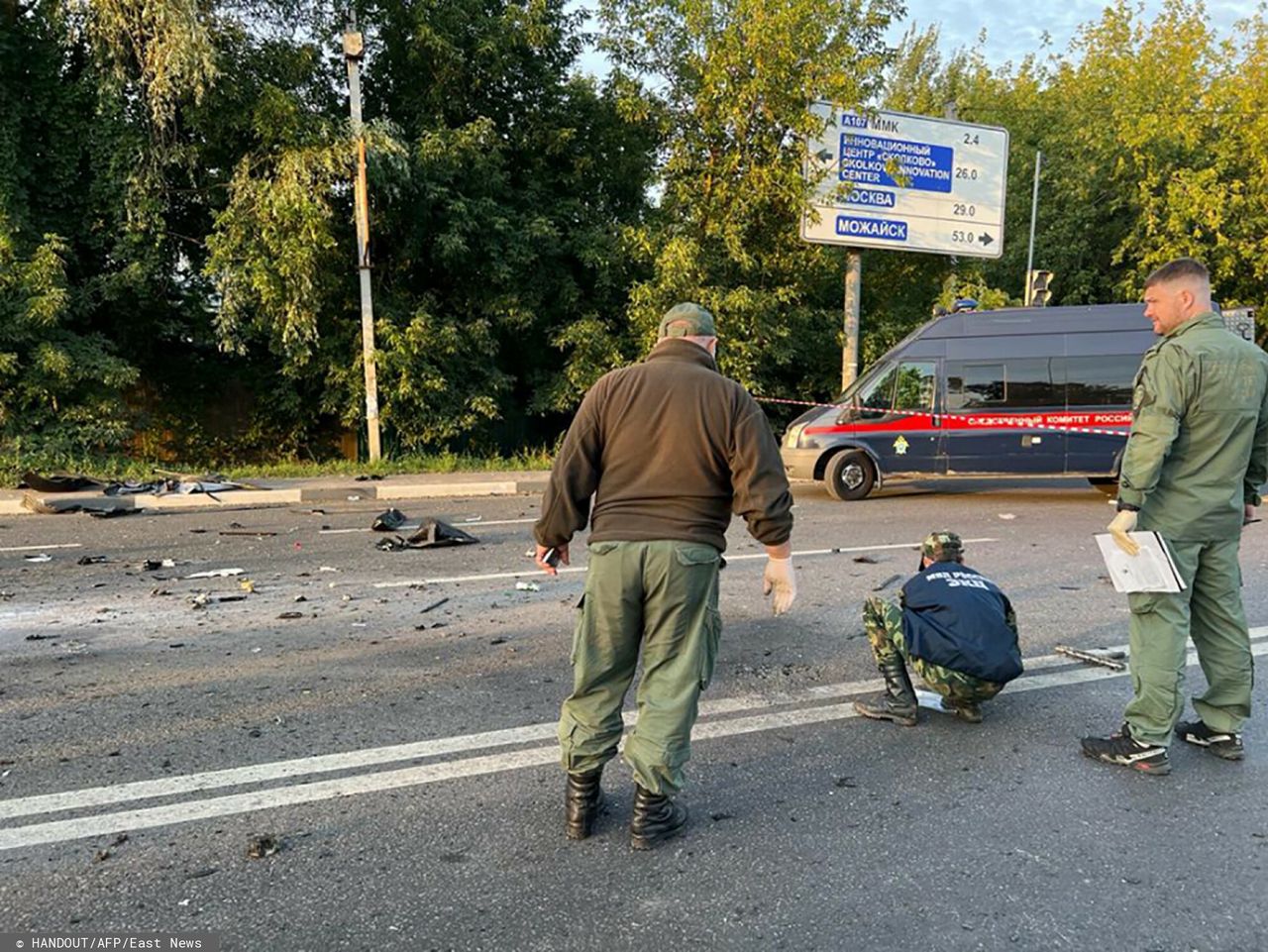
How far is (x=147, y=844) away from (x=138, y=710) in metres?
1.33

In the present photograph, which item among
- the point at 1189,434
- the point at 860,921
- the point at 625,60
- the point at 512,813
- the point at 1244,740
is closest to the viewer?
the point at 860,921

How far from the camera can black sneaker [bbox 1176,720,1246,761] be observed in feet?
11.6

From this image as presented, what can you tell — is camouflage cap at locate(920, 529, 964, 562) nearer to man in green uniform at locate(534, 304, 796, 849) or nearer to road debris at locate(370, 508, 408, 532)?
man in green uniform at locate(534, 304, 796, 849)

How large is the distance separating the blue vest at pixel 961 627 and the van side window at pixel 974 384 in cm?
829

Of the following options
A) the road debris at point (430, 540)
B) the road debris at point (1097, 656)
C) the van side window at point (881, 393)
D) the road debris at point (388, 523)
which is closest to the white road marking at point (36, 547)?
the road debris at point (388, 523)

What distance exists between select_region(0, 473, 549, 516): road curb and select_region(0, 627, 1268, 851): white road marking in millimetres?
7509

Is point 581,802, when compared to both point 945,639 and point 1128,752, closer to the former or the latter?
point 945,639

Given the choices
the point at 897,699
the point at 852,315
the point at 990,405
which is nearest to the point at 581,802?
the point at 897,699

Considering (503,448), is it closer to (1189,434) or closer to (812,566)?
(812,566)

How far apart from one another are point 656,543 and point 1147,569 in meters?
2.00

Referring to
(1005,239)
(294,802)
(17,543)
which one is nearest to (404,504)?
(17,543)

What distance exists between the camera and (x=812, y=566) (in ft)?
23.8

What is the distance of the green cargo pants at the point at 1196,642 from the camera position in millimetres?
3416

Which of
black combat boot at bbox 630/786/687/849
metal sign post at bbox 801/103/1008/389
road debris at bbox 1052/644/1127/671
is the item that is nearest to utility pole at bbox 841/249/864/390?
metal sign post at bbox 801/103/1008/389
